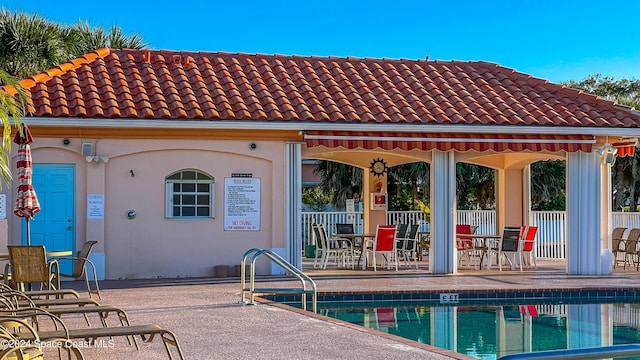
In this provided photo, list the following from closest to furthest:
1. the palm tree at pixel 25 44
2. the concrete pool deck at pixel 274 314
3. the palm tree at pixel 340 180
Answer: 1. the concrete pool deck at pixel 274 314
2. the palm tree at pixel 25 44
3. the palm tree at pixel 340 180

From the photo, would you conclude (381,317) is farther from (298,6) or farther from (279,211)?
(298,6)

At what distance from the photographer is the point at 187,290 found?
51.4 feet

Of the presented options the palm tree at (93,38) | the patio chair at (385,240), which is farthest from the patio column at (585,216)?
the palm tree at (93,38)

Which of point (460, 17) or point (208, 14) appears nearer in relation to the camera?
point (460, 17)

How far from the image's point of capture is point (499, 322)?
45.0 feet

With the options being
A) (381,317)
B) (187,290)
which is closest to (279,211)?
(187,290)

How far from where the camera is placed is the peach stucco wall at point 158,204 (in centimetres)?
1767

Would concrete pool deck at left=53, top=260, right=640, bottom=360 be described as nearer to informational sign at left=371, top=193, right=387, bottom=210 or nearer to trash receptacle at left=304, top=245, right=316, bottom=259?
informational sign at left=371, top=193, right=387, bottom=210

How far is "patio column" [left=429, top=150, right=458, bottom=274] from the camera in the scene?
63.2ft

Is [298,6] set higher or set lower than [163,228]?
higher

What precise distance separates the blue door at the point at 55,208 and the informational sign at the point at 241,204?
123 inches

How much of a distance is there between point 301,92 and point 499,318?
7857mm

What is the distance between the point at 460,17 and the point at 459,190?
7012 mm

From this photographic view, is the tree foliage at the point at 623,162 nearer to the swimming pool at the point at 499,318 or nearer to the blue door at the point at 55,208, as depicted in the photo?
the swimming pool at the point at 499,318
